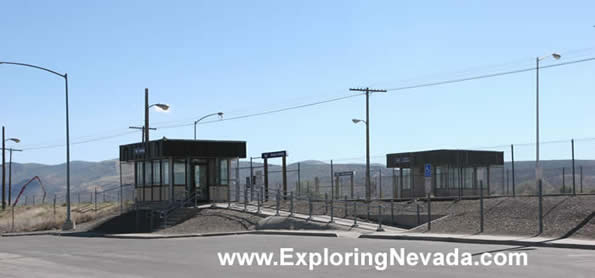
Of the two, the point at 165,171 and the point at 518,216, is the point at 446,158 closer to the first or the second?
the point at 165,171

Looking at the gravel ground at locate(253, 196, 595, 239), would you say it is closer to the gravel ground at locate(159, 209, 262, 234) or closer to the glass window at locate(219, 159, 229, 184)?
the gravel ground at locate(159, 209, 262, 234)

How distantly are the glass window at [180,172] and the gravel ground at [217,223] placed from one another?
364 centimetres

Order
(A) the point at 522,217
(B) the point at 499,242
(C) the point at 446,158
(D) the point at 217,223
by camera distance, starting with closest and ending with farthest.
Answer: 1. (B) the point at 499,242
2. (A) the point at 522,217
3. (D) the point at 217,223
4. (C) the point at 446,158

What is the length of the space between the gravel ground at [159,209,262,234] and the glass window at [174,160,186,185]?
3643mm

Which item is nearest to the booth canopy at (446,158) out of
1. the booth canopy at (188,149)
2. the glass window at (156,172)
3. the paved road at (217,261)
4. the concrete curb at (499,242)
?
the booth canopy at (188,149)

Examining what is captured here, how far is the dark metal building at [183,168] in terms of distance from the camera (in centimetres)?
4038

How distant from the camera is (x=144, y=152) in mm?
41719

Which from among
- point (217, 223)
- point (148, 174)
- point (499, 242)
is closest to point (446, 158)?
point (148, 174)

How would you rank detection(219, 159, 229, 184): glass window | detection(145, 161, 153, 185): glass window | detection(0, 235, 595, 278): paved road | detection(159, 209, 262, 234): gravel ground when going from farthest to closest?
detection(219, 159, 229, 184): glass window < detection(145, 161, 153, 185): glass window < detection(159, 209, 262, 234): gravel ground < detection(0, 235, 595, 278): paved road

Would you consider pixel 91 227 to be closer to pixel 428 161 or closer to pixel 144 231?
pixel 144 231

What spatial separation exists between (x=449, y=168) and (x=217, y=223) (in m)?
22.3

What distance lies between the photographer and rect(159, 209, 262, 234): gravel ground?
34128mm

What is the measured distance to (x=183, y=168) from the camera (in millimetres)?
41219

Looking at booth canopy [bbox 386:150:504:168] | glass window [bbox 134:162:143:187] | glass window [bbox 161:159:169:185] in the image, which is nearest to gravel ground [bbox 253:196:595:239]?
glass window [bbox 161:159:169:185]
